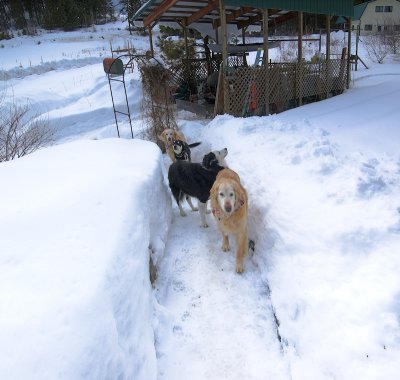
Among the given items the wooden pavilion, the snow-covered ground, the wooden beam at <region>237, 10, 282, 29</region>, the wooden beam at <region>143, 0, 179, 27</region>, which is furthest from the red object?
the wooden beam at <region>237, 10, 282, 29</region>

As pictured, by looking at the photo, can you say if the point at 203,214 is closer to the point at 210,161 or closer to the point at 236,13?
the point at 210,161

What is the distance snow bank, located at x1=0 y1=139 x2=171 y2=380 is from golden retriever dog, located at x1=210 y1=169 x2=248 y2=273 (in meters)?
0.86

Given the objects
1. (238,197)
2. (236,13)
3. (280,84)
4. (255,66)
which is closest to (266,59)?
(255,66)

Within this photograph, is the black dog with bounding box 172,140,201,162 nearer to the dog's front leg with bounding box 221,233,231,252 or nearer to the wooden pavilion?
the dog's front leg with bounding box 221,233,231,252

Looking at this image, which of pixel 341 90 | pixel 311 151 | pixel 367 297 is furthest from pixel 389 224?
pixel 341 90

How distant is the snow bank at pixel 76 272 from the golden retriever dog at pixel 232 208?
2.82ft

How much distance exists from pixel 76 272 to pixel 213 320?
4.98ft

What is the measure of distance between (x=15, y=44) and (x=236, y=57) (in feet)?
68.4

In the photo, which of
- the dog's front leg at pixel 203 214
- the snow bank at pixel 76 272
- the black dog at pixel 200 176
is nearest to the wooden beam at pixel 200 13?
the black dog at pixel 200 176

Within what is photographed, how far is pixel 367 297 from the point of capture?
2.53 m

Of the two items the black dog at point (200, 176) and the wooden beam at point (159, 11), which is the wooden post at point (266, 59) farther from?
the black dog at point (200, 176)

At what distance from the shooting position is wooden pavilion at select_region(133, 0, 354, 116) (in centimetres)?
912

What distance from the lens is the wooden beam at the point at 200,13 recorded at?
30.5ft

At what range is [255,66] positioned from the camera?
31.6 feet
